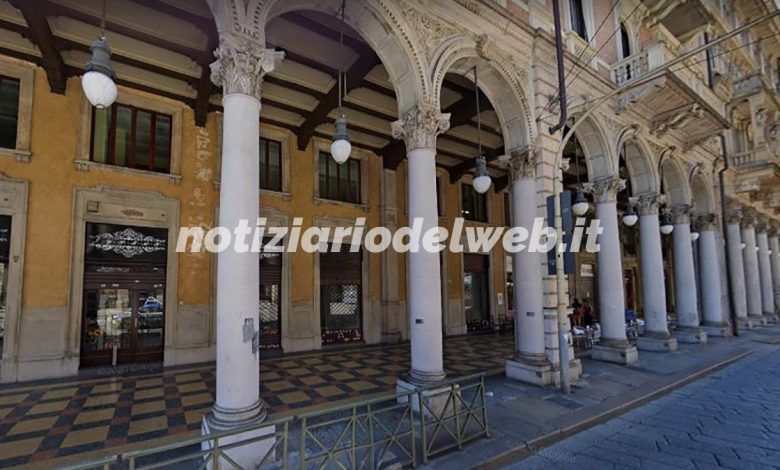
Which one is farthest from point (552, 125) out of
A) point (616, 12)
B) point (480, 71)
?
point (616, 12)

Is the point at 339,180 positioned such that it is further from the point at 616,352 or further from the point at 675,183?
the point at 675,183

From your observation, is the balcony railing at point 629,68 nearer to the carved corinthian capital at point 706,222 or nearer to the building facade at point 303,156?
the building facade at point 303,156

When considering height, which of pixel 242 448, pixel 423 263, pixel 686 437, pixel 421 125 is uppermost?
pixel 421 125

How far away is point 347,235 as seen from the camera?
13.6 metres

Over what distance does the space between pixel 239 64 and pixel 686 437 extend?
8.46 meters

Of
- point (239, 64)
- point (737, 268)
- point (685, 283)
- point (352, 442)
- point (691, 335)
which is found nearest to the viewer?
point (352, 442)

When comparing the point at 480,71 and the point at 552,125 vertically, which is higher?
the point at 480,71

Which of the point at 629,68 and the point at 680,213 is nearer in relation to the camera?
the point at 629,68

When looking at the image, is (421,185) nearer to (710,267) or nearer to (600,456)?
(600,456)

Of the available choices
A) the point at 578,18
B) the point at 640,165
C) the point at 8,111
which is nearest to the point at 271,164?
the point at 8,111

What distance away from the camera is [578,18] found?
11234 millimetres

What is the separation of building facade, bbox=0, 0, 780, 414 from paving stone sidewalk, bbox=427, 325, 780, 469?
109 centimetres

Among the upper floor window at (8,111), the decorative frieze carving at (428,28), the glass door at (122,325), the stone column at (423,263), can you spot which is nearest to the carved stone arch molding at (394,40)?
the decorative frieze carving at (428,28)

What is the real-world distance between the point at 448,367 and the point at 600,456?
4851mm
